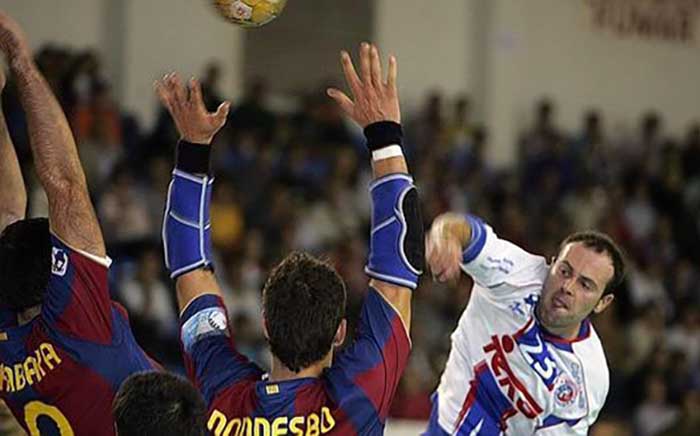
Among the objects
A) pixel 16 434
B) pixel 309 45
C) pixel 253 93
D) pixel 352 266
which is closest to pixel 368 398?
pixel 16 434

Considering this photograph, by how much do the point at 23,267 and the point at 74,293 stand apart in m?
0.18

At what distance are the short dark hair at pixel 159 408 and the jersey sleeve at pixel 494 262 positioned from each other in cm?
246

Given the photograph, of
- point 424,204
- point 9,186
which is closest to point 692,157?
point 424,204

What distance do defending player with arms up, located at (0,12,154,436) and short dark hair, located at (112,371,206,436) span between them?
0.84 meters

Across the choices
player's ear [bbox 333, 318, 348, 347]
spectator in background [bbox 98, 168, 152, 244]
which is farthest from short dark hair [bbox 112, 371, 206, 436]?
spectator in background [bbox 98, 168, 152, 244]

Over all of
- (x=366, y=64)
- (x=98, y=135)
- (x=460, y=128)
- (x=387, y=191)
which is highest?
(x=366, y=64)

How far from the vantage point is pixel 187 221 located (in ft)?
16.2

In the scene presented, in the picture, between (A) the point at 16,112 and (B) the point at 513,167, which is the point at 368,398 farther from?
(B) the point at 513,167

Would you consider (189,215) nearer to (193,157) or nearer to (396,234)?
(193,157)

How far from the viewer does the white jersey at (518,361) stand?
6363 millimetres

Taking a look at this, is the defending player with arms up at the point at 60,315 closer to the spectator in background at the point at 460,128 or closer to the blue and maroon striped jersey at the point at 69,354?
the blue and maroon striped jersey at the point at 69,354

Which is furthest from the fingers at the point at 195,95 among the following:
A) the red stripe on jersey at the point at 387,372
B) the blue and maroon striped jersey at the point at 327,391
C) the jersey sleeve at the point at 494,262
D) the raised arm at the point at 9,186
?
the jersey sleeve at the point at 494,262

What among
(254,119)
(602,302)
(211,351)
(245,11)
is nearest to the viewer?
(211,351)

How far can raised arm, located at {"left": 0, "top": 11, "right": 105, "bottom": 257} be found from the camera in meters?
4.83
